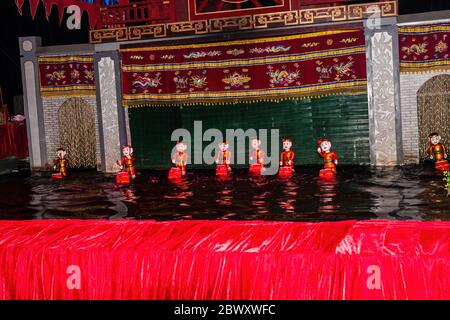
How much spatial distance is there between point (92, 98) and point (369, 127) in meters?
6.99

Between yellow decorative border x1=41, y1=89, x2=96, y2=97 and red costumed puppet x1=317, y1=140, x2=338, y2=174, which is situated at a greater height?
yellow decorative border x1=41, y1=89, x2=96, y2=97

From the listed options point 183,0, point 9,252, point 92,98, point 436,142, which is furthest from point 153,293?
point 92,98

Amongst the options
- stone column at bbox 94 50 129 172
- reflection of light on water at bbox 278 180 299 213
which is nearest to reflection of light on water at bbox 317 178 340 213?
reflection of light on water at bbox 278 180 299 213

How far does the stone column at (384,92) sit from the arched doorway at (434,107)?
56cm

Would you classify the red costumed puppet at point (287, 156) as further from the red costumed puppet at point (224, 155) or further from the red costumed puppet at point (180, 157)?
the red costumed puppet at point (180, 157)

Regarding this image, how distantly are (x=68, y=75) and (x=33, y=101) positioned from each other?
1.22 metres

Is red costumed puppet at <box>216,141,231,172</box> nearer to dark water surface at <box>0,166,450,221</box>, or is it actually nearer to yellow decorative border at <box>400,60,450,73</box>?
dark water surface at <box>0,166,450,221</box>

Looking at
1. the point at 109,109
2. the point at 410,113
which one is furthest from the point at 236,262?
the point at 109,109

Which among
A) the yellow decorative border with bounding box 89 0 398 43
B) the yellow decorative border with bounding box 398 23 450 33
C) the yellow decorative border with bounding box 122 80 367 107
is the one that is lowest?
the yellow decorative border with bounding box 122 80 367 107

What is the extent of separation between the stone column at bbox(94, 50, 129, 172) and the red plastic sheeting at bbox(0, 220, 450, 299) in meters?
11.2

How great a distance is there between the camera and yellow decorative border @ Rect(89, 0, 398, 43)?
42.5 feet

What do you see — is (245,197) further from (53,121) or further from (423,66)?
(53,121)

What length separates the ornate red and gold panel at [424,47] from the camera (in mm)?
12780

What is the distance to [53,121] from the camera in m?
15.9
